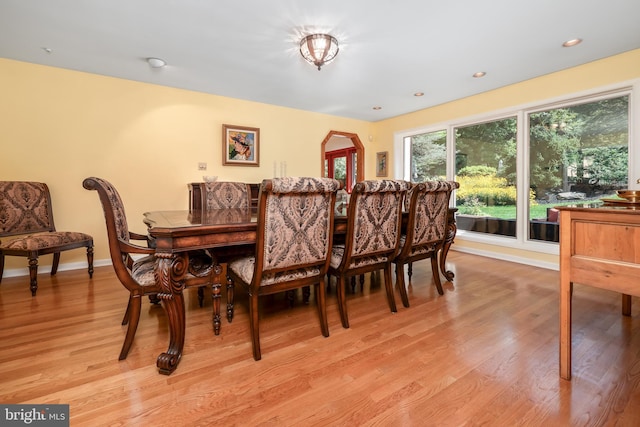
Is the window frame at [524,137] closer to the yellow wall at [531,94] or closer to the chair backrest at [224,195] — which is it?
the yellow wall at [531,94]

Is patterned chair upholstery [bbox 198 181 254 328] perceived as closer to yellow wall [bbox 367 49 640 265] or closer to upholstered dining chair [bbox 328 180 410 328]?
upholstered dining chair [bbox 328 180 410 328]

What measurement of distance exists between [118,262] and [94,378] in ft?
1.83

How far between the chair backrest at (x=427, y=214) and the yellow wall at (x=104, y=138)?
297 centimetres

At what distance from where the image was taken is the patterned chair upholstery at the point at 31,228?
2.54 metres

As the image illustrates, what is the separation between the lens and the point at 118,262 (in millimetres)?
1449

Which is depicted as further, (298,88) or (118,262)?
(298,88)

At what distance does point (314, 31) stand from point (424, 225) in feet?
6.29

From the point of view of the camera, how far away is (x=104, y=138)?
347 centimetres

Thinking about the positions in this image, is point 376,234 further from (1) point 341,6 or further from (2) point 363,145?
(2) point 363,145

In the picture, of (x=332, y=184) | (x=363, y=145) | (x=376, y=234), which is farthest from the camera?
(x=363, y=145)

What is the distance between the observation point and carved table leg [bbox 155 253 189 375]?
1.41 m

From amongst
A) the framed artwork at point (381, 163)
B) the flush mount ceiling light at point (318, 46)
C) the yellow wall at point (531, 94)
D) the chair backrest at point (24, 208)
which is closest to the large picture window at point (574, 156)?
the yellow wall at point (531, 94)

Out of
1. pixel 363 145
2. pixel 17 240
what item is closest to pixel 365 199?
pixel 17 240

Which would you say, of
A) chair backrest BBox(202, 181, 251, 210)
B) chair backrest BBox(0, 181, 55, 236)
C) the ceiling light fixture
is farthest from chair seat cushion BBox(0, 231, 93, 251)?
the ceiling light fixture
